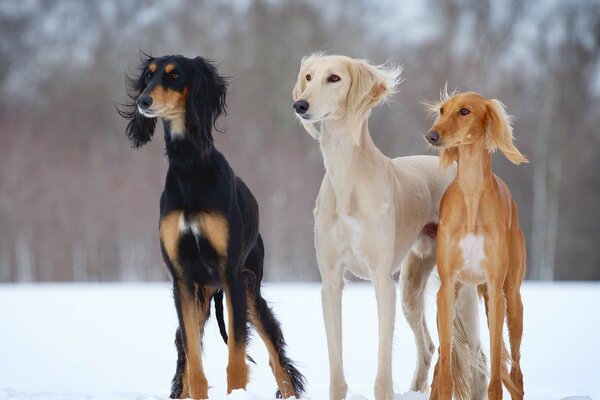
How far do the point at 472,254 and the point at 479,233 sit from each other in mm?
101

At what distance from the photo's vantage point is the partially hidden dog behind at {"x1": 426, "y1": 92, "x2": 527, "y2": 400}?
13.2 ft

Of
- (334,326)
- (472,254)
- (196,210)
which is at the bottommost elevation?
(334,326)

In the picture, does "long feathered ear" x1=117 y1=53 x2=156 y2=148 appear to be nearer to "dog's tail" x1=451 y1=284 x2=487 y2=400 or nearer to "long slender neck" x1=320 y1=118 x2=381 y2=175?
"long slender neck" x1=320 y1=118 x2=381 y2=175

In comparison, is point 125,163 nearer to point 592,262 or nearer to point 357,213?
point 592,262

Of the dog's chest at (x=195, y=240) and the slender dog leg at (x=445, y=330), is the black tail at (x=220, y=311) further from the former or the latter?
the slender dog leg at (x=445, y=330)

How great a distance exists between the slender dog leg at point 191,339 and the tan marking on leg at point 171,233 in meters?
0.16

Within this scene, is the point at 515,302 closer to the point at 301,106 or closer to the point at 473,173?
the point at 473,173

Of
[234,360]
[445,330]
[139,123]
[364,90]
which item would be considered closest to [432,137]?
[364,90]

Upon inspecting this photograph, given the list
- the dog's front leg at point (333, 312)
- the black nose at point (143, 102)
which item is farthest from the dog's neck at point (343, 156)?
the black nose at point (143, 102)

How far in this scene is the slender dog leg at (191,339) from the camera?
435cm

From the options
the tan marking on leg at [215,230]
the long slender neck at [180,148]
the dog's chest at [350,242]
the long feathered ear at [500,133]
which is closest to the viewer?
the long feathered ear at [500,133]

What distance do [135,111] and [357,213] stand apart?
52.6 inches

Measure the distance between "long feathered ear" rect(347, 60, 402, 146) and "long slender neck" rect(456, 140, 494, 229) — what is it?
47 centimetres

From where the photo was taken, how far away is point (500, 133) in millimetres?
4090
